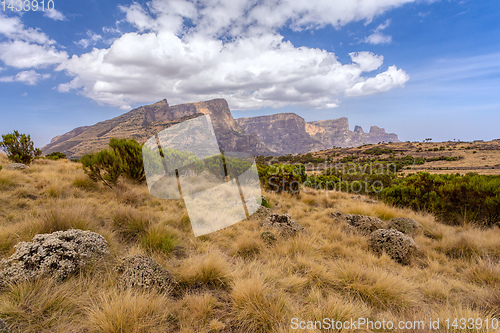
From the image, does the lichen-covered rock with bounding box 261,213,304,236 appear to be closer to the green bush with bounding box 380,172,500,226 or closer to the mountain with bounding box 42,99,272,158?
the green bush with bounding box 380,172,500,226

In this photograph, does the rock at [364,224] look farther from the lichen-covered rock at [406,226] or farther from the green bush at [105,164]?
the green bush at [105,164]

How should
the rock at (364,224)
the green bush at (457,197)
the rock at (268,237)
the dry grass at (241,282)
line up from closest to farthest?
the dry grass at (241,282) → the rock at (268,237) → the rock at (364,224) → the green bush at (457,197)

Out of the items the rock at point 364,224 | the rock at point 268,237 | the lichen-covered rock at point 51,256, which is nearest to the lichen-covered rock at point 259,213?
the rock at point 268,237

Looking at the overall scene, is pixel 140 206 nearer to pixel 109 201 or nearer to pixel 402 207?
pixel 109 201

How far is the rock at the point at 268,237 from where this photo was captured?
13.6 feet

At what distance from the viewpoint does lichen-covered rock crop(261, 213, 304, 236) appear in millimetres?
4657

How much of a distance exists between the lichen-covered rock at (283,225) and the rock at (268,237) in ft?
1.12

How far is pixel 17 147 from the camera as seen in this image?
30.7 feet

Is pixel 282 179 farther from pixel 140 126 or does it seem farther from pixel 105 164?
pixel 140 126

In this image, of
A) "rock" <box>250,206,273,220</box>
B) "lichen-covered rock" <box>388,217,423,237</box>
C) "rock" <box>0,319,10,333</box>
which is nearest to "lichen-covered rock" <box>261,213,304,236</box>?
"rock" <box>250,206,273,220</box>

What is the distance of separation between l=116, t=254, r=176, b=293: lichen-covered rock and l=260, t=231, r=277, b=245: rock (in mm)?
2044

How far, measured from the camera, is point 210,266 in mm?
2912

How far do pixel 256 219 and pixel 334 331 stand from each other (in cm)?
384

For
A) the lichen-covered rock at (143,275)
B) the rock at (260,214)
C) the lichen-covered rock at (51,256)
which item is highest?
the lichen-covered rock at (51,256)
